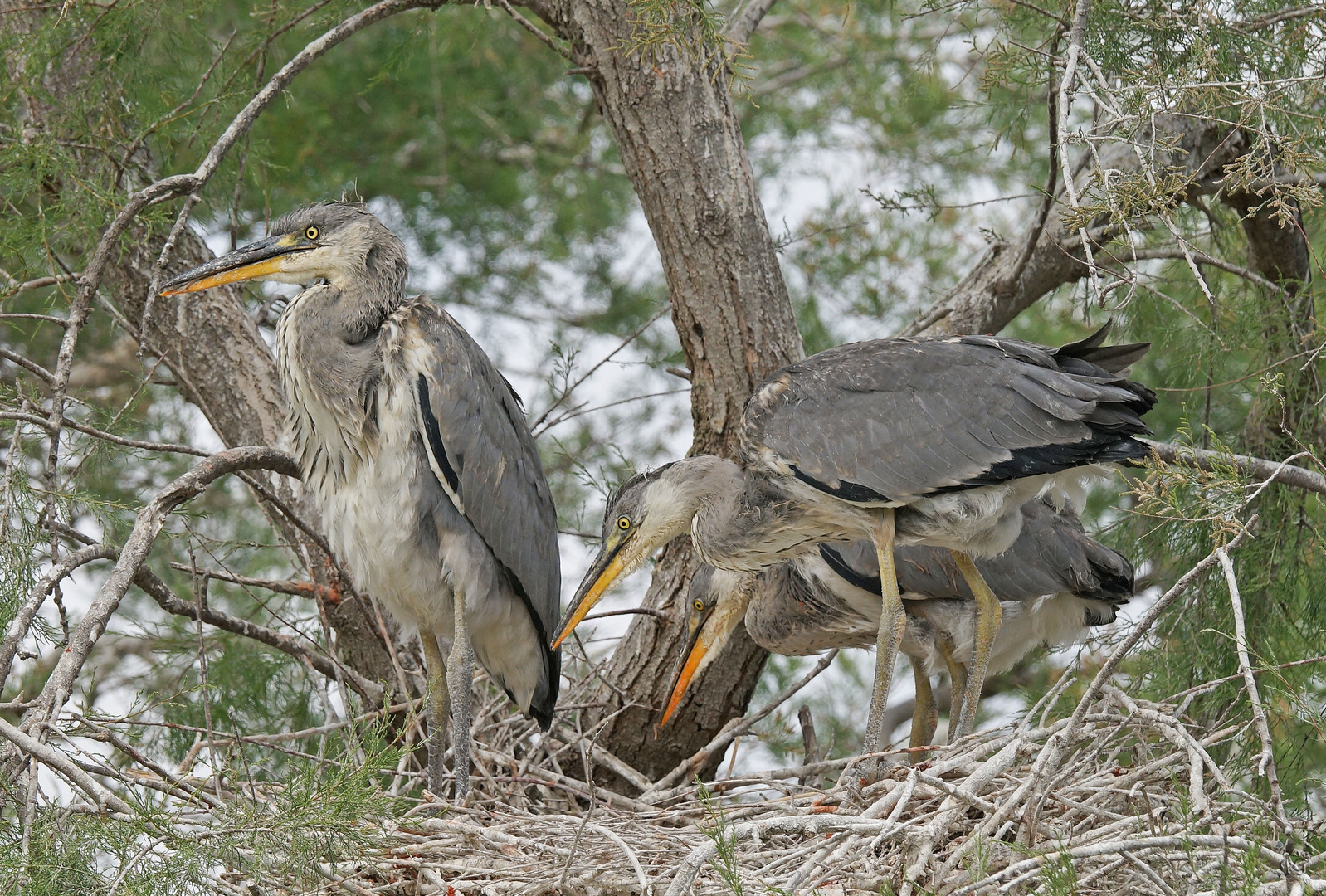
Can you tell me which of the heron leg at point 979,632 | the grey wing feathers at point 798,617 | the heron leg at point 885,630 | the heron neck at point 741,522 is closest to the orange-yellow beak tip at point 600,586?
the heron neck at point 741,522

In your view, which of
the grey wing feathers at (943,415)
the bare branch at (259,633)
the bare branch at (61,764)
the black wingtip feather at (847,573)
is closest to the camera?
the bare branch at (61,764)

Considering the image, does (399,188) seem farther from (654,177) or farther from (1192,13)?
(1192,13)

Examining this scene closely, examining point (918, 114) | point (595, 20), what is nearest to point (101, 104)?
point (595, 20)

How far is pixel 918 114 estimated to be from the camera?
7.50 metres

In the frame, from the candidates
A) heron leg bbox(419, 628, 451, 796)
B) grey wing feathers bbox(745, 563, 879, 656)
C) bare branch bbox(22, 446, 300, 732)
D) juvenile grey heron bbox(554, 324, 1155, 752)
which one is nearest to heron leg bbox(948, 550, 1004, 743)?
juvenile grey heron bbox(554, 324, 1155, 752)

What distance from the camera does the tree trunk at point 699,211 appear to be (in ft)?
14.3

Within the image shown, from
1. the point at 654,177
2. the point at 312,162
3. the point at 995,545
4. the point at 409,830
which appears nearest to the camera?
the point at 409,830

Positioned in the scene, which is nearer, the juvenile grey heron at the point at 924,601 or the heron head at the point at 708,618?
the juvenile grey heron at the point at 924,601

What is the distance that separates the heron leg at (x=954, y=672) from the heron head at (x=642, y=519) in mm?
1043

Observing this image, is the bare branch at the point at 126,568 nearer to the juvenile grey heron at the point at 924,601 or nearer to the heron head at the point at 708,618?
the heron head at the point at 708,618

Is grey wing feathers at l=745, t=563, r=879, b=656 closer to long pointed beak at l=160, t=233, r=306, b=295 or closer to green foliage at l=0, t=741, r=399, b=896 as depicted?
green foliage at l=0, t=741, r=399, b=896

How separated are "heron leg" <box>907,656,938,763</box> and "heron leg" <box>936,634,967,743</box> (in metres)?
0.12

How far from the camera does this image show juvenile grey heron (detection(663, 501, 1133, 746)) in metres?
4.54

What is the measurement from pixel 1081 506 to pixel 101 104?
362 centimetres
